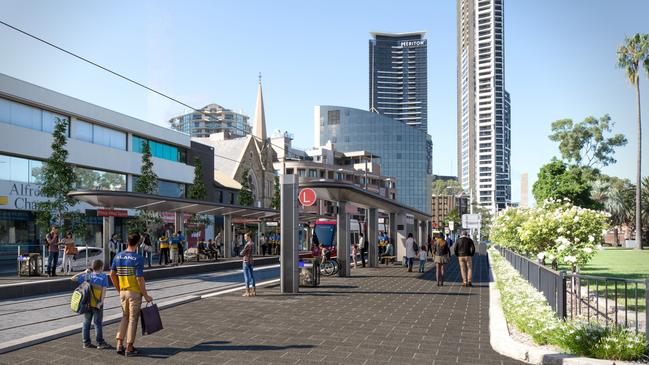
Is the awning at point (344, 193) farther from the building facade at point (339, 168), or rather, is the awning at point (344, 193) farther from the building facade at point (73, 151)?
the building facade at point (339, 168)

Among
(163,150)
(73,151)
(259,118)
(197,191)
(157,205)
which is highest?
(259,118)

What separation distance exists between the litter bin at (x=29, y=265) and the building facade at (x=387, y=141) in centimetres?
14738

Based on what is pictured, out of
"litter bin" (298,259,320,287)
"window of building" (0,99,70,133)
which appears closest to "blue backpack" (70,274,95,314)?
"litter bin" (298,259,320,287)

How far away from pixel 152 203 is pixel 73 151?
65.1 ft

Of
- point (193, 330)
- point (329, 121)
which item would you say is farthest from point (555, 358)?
point (329, 121)

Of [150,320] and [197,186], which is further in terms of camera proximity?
[197,186]

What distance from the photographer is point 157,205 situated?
997 inches

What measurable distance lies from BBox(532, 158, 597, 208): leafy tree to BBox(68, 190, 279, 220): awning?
4179cm

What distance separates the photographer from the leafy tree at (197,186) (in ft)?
175

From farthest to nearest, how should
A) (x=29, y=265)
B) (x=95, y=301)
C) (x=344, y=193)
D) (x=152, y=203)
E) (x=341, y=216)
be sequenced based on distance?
(x=152, y=203) → (x=341, y=216) → (x=344, y=193) → (x=29, y=265) → (x=95, y=301)

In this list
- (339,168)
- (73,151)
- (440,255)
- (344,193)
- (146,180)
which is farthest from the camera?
(339,168)

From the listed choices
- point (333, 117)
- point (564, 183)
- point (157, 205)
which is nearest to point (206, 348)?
point (157, 205)

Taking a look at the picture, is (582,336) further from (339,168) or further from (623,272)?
(339,168)

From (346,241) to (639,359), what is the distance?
16.0 m
